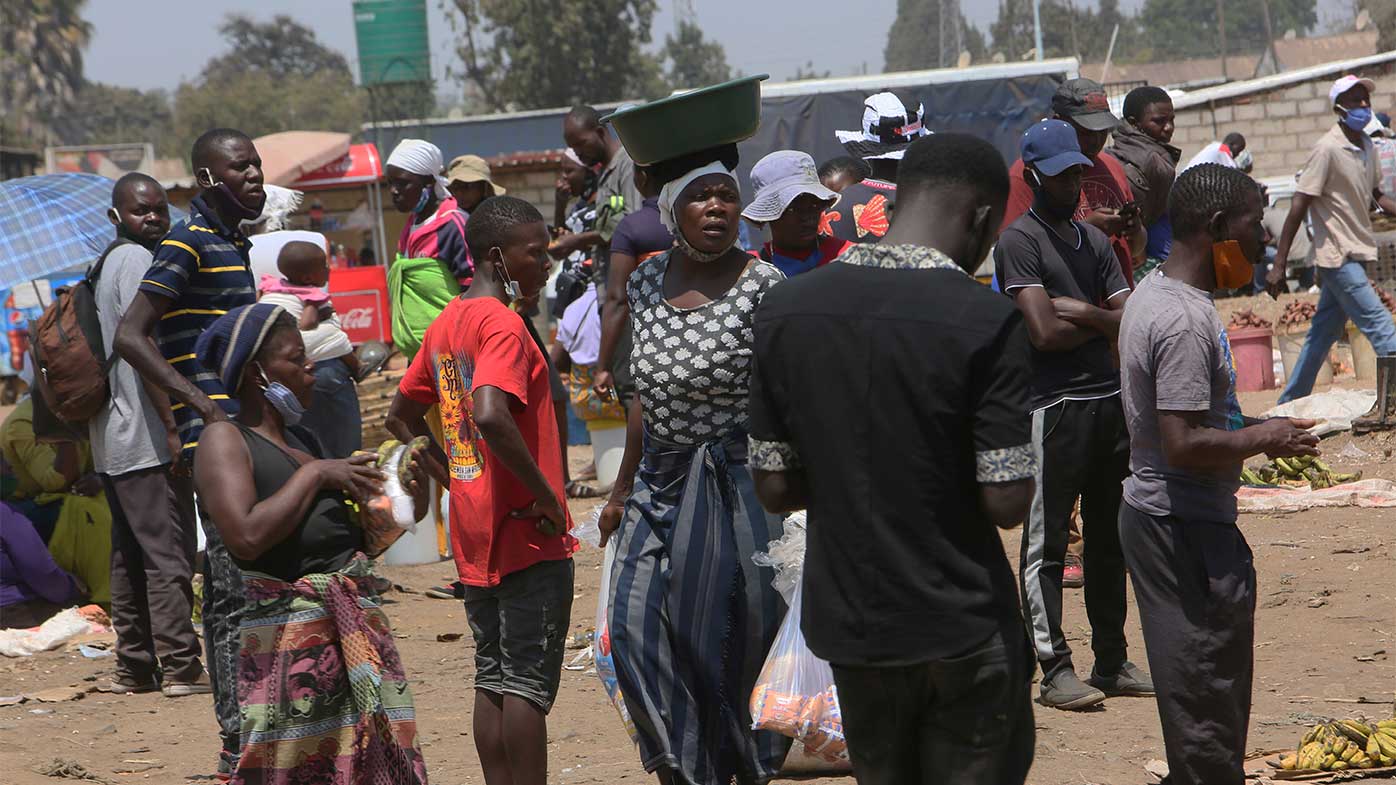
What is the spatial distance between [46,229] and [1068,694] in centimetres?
797

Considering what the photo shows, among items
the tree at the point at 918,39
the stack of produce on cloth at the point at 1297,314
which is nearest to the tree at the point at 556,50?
the tree at the point at 918,39

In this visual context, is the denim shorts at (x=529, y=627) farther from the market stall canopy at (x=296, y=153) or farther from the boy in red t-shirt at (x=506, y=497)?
the market stall canopy at (x=296, y=153)

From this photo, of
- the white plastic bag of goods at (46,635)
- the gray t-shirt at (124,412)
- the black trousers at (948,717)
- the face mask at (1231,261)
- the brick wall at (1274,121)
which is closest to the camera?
the black trousers at (948,717)

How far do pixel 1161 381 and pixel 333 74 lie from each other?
105 metres

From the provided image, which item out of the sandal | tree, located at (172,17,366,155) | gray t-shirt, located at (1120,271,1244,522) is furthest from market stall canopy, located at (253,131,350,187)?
tree, located at (172,17,366,155)

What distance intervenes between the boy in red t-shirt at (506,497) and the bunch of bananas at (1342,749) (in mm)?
2308

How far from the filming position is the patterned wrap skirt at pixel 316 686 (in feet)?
13.0

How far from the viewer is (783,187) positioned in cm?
520

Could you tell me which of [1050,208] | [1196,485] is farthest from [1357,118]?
[1196,485]

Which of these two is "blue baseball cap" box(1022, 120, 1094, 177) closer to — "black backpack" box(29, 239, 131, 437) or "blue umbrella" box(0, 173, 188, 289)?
"black backpack" box(29, 239, 131, 437)

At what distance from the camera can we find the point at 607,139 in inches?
363

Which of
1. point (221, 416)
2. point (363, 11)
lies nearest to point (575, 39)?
point (363, 11)

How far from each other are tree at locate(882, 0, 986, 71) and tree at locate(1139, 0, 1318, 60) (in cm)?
1075

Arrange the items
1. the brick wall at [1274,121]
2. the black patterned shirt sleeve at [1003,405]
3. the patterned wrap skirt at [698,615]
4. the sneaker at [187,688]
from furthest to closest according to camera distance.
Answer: the brick wall at [1274,121] → the sneaker at [187,688] → the patterned wrap skirt at [698,615] → the black patterned shirt sleeve at [1003,405]
